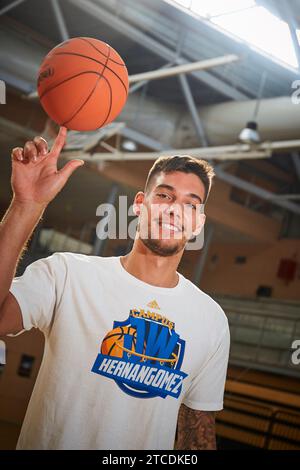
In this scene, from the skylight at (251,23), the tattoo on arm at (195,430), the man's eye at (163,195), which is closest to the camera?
the tattoo on arm at (195,430)

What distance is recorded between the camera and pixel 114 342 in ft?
6.79

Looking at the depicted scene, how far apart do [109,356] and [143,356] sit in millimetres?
147

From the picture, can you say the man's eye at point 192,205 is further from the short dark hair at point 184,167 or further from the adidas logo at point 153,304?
the adidas logo at point 153,304

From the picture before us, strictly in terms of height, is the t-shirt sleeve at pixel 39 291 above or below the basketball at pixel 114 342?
above

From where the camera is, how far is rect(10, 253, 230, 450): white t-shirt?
1.96m

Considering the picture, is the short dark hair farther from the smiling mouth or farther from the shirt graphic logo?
the shirt graphic logo

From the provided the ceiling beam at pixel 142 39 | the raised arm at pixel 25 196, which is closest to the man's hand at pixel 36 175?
the raised arm at pixel 25 196

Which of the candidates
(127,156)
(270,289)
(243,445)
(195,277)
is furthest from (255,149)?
(270,289)

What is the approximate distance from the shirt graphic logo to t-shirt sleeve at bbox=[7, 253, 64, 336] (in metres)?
0.26

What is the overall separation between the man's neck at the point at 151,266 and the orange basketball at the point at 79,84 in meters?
0.72

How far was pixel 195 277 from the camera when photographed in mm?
13539

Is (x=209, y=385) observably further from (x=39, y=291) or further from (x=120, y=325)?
(x=39, y=291)

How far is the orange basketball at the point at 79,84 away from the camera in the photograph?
2.49m
